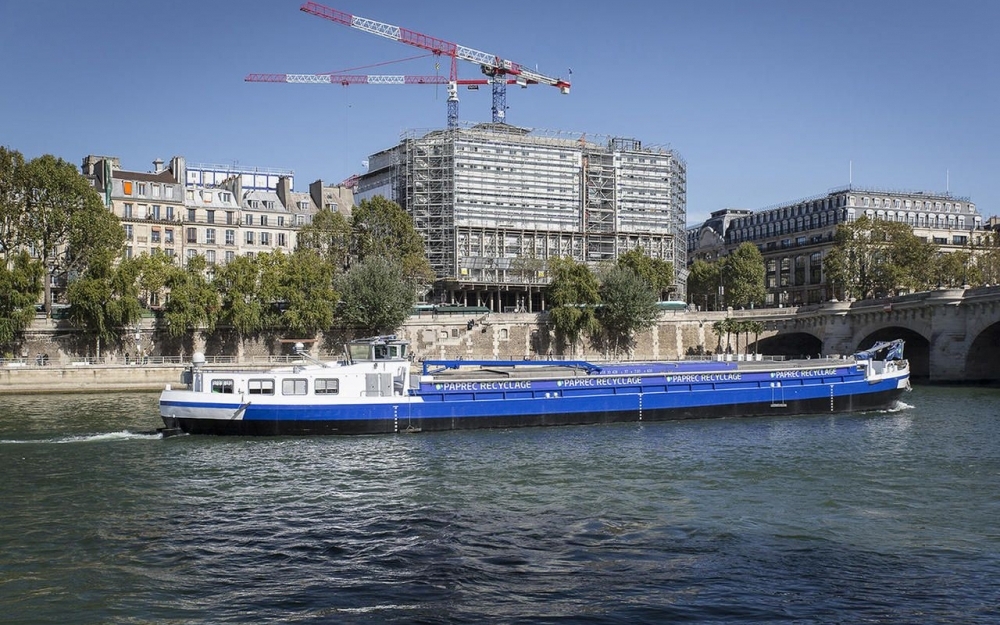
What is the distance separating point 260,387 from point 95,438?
7755mm

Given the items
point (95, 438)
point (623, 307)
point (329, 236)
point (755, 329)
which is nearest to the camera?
point (95, 438)

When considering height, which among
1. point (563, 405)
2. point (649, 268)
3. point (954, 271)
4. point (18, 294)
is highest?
point (649, 268)

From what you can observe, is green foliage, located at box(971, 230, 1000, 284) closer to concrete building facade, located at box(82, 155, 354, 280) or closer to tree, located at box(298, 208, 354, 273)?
tree, located at box(298, 208, 354, 273)

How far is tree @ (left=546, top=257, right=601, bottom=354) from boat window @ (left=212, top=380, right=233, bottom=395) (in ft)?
187

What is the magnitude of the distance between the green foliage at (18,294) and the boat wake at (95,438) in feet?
121

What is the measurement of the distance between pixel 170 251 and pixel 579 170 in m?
56.4

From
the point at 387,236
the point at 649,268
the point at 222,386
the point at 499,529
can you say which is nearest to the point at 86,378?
the point at 222,386

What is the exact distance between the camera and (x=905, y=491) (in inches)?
1280

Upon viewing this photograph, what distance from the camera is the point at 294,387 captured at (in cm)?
4659

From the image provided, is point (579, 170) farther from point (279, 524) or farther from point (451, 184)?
point (279, 524)

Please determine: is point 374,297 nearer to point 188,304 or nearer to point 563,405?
point 188,304

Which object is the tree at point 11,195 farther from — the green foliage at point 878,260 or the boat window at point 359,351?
the green foliage at point 878,260

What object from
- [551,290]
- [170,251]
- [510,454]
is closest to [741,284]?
[551,290]

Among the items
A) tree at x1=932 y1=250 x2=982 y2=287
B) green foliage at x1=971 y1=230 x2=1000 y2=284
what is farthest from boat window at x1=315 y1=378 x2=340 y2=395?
green foliage at x1=971 y1=230 x2=1000 y2=284
